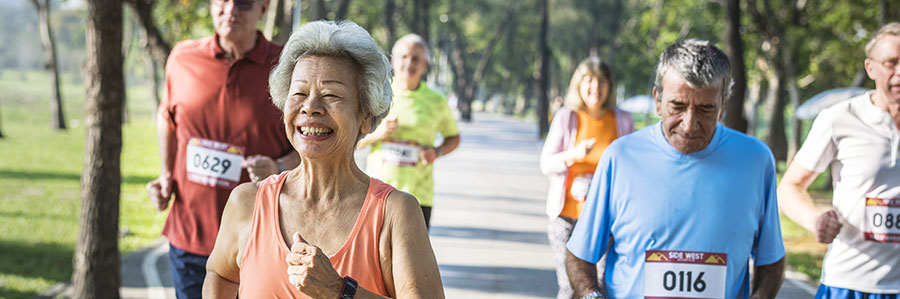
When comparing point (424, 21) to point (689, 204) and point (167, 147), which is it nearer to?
point (167, 147)

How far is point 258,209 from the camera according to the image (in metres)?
2.49

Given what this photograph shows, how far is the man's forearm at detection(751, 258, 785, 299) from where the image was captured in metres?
3.21

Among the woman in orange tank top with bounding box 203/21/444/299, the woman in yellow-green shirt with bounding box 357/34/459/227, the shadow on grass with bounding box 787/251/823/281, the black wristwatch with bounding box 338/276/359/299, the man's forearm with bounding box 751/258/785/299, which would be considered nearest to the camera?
the black wristwatch with bounding box 338/276/359/299

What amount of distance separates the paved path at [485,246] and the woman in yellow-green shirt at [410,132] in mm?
1697

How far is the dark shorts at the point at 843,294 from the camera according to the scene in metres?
3.61

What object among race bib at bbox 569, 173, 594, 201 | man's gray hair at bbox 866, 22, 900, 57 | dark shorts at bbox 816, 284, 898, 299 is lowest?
race bib at bbox 569, 173, 594, 201

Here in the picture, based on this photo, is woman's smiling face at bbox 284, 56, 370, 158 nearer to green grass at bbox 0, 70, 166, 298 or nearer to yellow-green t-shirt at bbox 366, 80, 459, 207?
yellow-green t-shirt at bbox 366, 80, 459, 207

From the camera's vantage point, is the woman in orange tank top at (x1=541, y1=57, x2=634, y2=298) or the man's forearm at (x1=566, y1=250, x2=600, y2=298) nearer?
the man's forearm at (x1=566, y1=250, x2=600, y2=298)

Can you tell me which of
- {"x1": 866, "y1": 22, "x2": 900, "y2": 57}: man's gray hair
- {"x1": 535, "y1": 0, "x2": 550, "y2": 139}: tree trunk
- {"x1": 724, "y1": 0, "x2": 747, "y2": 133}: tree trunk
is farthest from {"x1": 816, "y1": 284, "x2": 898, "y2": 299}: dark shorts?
{"x1": 535, "y1": 0, "x2": 550, "y2": 139}: tree trunk

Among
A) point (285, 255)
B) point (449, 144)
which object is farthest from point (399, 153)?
point (285, 255)

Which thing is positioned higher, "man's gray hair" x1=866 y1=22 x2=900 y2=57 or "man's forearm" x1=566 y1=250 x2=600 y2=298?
"man's gray hair" x1=866 y1=22 x2=900 y2=57

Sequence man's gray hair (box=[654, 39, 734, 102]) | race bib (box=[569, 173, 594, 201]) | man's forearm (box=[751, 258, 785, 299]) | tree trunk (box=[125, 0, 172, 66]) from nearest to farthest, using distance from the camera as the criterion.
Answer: man's gray hair (box=[654, 39, 734, 102]), man's forearm (box=[751, 258, 785, 299]), race bib (box=[569, 173, 594, 201]), tree trunk (box=[125, 0, 172, 66])

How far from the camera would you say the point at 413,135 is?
621cm

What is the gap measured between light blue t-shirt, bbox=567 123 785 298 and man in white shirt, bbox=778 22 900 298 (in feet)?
1.81
